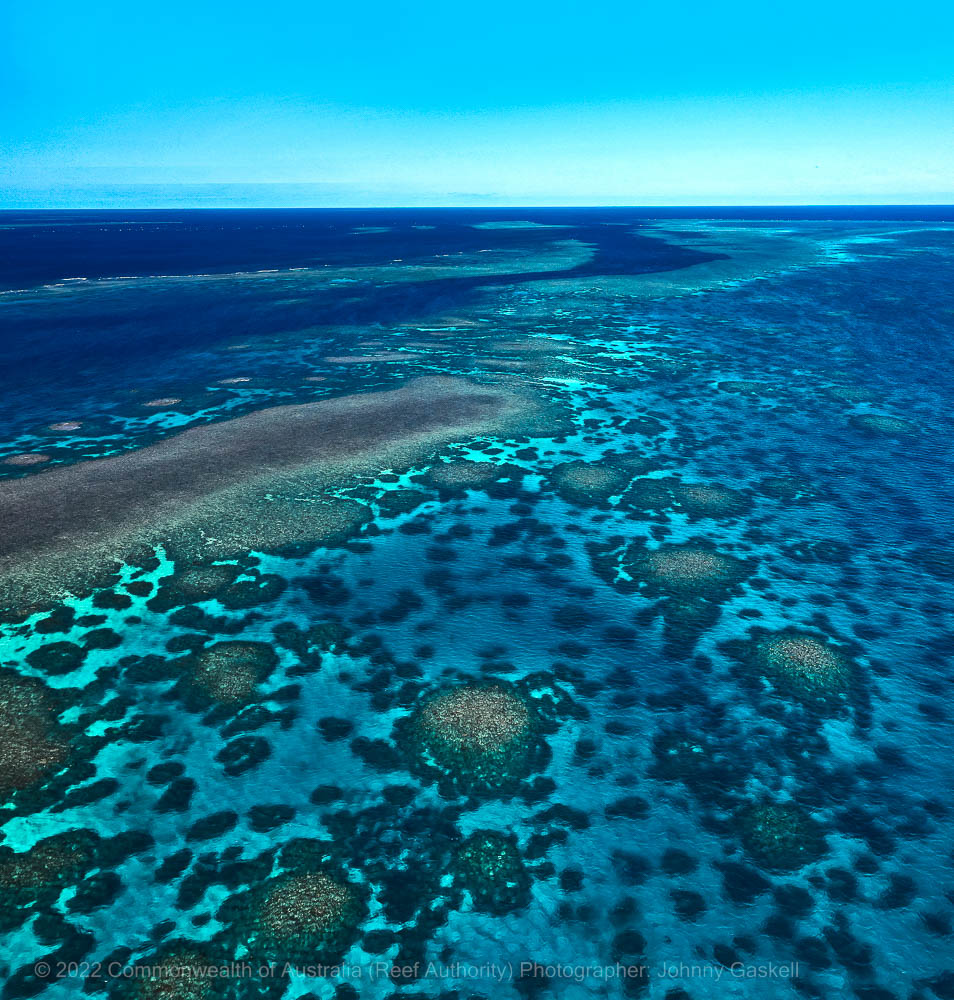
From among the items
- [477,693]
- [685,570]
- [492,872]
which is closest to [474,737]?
[477,693]

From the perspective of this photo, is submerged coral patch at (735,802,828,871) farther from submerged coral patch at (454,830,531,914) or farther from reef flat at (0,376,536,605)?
reef flat at (0,376,536,605)

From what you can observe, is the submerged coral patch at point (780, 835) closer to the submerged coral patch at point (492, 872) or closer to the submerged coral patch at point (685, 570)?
the submerged coral patch at point (492, 872)

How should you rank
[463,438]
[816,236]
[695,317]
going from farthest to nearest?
[816,236] < [695,317] < [463,438]

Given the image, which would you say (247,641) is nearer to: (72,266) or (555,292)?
(555,292)

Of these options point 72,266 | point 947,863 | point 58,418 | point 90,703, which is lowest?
point 947,863

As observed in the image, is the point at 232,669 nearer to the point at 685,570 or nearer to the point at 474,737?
the point at 474,737

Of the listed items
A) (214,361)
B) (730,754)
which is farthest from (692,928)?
(214,361)

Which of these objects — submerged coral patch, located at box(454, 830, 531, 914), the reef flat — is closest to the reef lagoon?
submerged coral patch, located at box(454, 830, 531, 914)
